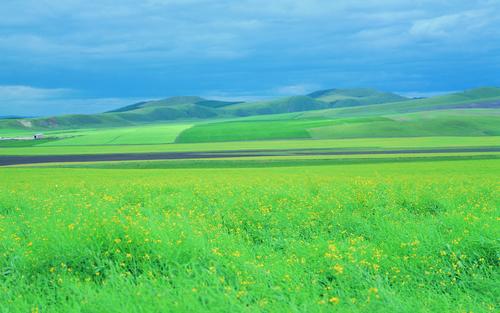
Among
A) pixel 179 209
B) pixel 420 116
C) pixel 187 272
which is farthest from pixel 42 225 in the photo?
pixel 420 116

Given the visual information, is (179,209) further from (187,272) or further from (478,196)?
(478,196)

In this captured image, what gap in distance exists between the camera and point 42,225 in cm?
1295

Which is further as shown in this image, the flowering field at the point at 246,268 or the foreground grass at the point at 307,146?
the foreground grass at the point at 307,146

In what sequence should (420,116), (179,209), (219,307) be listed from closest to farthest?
(219,307) < (179,209) < (420,116)

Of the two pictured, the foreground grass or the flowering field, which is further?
the foreground grass

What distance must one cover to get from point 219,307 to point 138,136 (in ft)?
434

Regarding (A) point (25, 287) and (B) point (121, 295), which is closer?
(B) point (121, 295)

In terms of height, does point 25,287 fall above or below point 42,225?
below

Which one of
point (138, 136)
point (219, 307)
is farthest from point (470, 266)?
point (138, 136)

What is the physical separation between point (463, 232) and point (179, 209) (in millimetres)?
9610

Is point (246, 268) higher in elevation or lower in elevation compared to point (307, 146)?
higher

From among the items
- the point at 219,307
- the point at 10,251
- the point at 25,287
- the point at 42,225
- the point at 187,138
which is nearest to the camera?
the point at 219,307

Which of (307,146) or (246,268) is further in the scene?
(307,146)

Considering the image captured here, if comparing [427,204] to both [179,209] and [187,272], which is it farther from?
[187,272]
